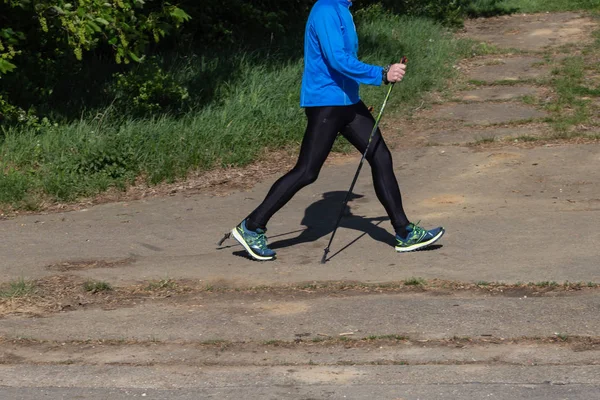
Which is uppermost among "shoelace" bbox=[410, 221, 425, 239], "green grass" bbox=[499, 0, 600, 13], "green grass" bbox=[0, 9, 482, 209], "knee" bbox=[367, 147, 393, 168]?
"knee" bbox=[367, 147, 393, 168]

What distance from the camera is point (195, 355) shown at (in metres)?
5.61

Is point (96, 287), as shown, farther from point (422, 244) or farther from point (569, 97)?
point (569, 97)

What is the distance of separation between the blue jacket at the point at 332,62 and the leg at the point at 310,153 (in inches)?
3.1

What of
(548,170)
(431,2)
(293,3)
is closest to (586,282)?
(548,170)

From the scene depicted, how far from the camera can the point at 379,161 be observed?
714 centimetres

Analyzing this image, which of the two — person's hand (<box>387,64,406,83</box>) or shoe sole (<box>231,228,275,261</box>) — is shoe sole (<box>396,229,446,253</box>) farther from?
person's hand (<box>387,64,406,83</box>)

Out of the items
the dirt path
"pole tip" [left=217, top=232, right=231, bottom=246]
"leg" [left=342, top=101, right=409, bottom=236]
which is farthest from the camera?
"pole tip" [left=217, top=232, right=231, bottom=246]

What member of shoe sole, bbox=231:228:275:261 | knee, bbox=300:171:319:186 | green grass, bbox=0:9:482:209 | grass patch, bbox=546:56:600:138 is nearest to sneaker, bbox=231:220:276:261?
shoe sole, bbox=231:228:275:261

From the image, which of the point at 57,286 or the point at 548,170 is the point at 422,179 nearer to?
the point at 548,170

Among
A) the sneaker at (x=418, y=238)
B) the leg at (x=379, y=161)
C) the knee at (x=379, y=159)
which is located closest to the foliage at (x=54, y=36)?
the leg at (x=379, y=161)

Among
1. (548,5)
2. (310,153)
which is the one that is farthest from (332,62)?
(548,5)

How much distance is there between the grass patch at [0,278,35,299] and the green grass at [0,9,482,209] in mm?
2049

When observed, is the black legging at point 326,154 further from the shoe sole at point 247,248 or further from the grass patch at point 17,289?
the grass patch at point 17,289

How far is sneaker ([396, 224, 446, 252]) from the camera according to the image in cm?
720
